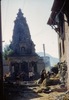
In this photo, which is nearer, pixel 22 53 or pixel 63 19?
pixel 63 19

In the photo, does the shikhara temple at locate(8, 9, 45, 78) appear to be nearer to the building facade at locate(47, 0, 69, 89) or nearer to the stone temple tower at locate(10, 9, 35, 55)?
the stone temple tower at locate(10, 9, 35, 55)

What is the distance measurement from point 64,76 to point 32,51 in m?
33.6

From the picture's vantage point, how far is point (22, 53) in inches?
2052

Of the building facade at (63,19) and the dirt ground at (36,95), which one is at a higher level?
the building facade at (63,19)

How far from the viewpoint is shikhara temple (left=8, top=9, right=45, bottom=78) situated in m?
50.2

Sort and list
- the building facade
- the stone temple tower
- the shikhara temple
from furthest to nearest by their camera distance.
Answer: the stone temple tower < the shikhara temple < the building facade

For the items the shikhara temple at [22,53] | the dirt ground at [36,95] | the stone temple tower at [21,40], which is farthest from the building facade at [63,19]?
the stone temple tower at [21,40]

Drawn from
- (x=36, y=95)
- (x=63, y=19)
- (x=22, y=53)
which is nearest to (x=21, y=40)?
(x=22, y=53)

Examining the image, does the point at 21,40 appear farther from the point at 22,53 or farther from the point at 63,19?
the point at 63,19

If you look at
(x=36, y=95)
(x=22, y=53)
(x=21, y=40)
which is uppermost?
(x=21, y=40)

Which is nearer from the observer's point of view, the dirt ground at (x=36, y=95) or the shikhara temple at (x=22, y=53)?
the dirt ground at (x=36, y=95)

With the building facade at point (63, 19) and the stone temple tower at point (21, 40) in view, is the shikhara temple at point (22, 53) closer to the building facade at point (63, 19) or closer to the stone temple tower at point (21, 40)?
the stone temple tower at point (21, 40)

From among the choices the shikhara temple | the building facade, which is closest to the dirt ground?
the building facade

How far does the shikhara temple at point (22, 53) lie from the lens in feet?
165
